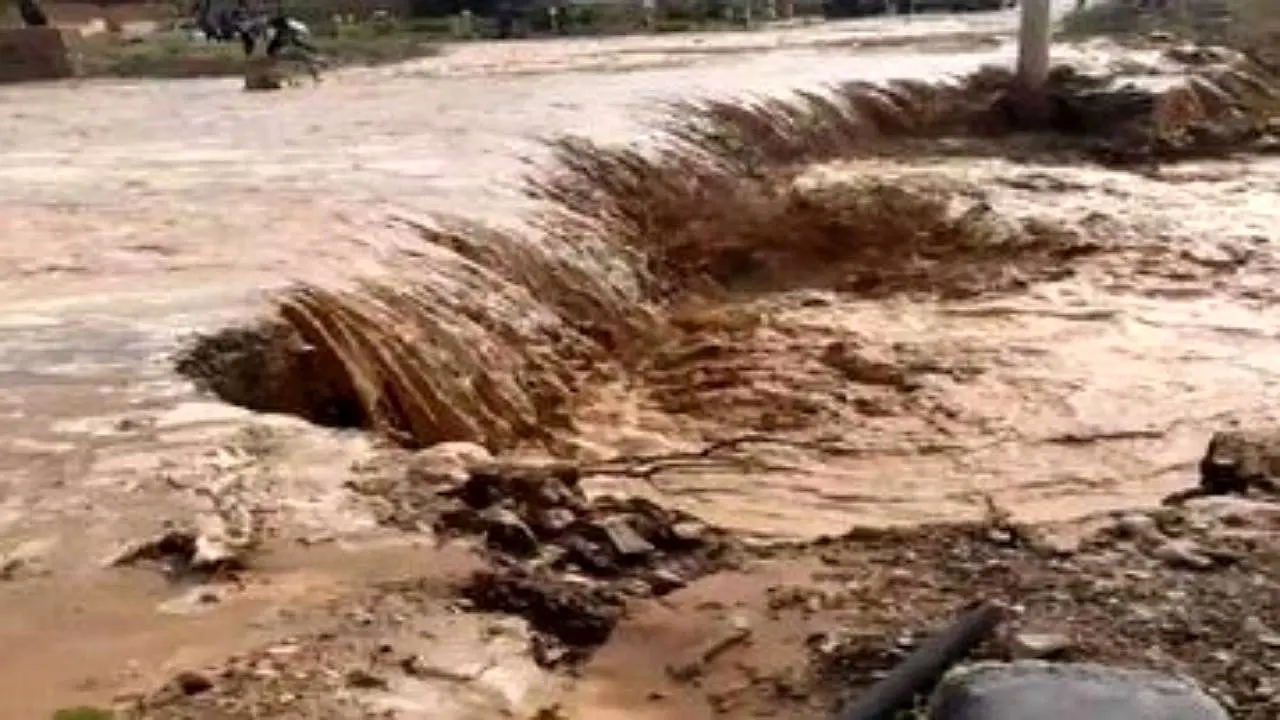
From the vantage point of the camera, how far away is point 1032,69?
20.4m

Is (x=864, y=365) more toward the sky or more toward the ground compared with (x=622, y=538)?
more toward the ground

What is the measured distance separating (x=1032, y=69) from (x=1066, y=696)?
1700 cm

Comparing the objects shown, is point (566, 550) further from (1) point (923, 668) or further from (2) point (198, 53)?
(2) point (198, 53)

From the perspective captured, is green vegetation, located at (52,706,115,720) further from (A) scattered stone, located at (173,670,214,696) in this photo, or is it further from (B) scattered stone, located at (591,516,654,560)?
(B) scattered stone, located at (591,516,654,560)

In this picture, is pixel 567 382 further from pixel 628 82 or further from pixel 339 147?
pixel 628 82

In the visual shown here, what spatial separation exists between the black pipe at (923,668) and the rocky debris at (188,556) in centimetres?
177

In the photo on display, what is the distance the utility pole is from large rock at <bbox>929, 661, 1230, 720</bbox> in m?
16.2

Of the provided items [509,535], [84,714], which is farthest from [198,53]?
[84,714]

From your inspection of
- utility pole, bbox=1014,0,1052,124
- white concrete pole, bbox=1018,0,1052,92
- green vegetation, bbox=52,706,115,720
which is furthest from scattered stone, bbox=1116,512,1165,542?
utility pole, bbox=1014,0,1052,124

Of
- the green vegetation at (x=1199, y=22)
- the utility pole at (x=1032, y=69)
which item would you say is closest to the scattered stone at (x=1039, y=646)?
the utility pole at (x=1032, y=69)

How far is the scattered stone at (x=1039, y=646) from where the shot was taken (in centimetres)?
474

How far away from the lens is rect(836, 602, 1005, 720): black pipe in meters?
4.44

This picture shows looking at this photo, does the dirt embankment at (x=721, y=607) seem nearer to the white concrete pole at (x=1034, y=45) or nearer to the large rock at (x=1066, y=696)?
the large rock at (x=1066, y=696)

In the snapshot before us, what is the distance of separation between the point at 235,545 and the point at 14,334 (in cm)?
260
